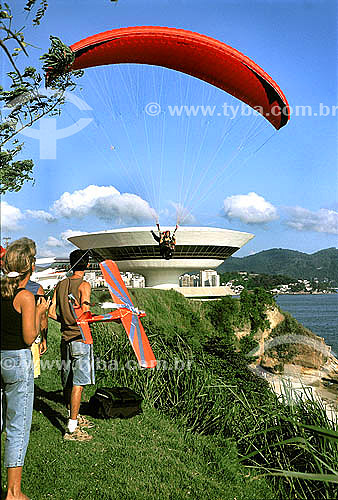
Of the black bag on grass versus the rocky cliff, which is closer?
the black bag on grass

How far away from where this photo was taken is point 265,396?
4883 millimetres

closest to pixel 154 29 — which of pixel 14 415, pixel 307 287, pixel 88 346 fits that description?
pixel 88 346

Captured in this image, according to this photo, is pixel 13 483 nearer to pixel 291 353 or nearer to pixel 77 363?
pixel 77 363

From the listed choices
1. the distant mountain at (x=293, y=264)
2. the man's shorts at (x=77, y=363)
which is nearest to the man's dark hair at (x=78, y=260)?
the man's shorts at (x=77, y=363)

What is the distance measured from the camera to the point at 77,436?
163 inches

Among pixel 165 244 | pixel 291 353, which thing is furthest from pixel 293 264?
pixel 165 244

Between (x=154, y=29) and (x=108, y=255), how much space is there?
1075 inches

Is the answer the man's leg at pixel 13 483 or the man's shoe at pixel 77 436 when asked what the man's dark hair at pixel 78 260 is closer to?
the man's shoe at pixel 77 436

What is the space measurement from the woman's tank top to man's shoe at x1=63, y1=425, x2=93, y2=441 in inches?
71.9

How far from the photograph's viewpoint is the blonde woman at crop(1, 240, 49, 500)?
2.68 meters

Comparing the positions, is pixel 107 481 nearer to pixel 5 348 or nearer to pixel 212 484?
pixel 212 484

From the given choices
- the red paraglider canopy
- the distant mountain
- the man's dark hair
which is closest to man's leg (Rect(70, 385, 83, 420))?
the man's dark hair

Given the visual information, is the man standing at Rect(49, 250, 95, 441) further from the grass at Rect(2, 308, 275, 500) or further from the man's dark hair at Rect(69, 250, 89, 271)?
the grass at Rect(2, 308, 275, 500)

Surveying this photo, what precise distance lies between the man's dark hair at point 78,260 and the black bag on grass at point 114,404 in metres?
1.62
